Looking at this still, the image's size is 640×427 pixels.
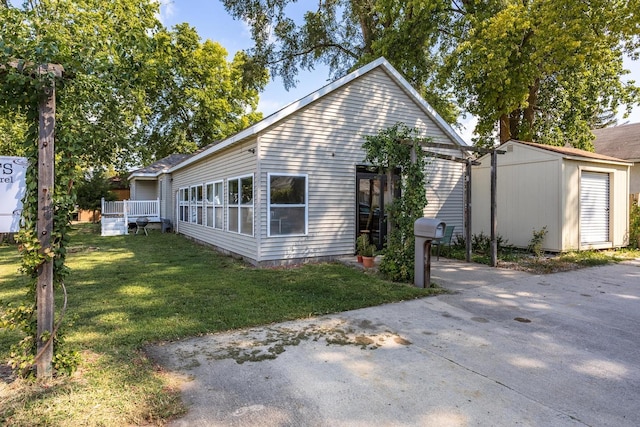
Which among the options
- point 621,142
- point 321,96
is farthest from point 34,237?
point 621,142

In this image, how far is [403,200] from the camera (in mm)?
6934

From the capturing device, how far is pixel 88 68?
10.8 ft

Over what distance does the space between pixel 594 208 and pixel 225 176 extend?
10327 mm

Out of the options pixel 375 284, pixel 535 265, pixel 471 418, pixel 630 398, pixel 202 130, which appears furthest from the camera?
pixel 202 130

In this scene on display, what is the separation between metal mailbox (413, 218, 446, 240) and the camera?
6.07 m

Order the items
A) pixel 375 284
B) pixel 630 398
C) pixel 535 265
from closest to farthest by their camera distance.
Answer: pixel 630 398 → pixel 375 284 → pixel 535 265

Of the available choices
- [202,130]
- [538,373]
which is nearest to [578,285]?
[538,373]

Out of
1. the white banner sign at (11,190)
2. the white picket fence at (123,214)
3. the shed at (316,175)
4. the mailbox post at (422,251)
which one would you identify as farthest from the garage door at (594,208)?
the white picket fence at (123,214)

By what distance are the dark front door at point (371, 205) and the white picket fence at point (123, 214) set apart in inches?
478

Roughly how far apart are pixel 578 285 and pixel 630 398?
4.49 meters

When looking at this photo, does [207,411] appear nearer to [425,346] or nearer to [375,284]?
[425,346]

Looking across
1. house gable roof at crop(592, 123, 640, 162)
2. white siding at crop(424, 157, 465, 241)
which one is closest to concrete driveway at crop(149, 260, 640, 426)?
white siding at crop(424, 157, 465, 241)

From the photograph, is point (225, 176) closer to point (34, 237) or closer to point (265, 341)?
point (265, 341)

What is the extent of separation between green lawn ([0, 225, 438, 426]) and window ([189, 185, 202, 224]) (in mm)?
3140
